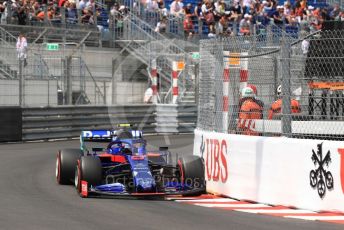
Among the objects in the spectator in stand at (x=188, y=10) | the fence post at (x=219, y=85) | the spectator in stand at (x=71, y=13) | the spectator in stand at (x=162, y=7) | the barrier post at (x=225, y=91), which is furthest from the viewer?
the spectator in stand at (x=188, y=10)

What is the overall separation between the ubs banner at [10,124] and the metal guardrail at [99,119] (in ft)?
0.62

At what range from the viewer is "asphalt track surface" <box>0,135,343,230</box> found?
9375 mm

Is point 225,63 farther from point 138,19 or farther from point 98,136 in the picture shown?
point 138,19

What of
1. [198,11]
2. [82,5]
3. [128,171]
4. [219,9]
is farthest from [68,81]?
[128,171]

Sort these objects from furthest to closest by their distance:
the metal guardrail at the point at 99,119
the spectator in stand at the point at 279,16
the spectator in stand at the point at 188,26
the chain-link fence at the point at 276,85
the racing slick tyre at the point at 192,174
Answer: the spectator in stand at the point at 279,16
the spectator in stand at the point at 188,26
the metal guardrail at the point at 99,119
the racing slick tyre at the point at 192,174
the chain-link fence at the point at 276,85

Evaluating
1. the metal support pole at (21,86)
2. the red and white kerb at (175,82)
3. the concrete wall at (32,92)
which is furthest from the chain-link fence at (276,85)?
the red and white kerb at (175,82)

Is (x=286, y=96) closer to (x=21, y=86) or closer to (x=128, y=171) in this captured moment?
(x=128, y=171)

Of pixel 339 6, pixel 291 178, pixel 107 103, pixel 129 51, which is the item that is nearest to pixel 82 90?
pixel 107 103

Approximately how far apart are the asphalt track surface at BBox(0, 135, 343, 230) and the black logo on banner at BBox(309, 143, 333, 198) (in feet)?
2.94

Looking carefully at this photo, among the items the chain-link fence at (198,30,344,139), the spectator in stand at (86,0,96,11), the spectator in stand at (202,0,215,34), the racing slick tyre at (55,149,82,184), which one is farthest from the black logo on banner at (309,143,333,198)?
the spectator in stand at (202,0,215,34)

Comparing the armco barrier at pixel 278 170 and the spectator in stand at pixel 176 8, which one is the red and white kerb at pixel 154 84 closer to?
the spectator in stand at pixel 176 8

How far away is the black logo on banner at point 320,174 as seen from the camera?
1093 cm

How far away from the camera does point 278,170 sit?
1169cm

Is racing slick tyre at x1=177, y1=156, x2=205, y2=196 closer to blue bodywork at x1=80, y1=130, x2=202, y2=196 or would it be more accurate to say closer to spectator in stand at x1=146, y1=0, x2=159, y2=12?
blue bodywork at x1=80, y1=130, x2=202, y2=196
